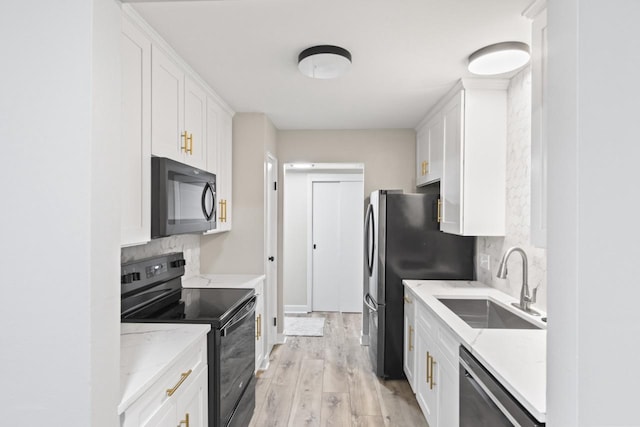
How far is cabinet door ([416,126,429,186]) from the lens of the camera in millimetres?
3412

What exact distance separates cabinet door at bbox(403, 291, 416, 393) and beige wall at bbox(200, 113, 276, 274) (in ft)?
4.43

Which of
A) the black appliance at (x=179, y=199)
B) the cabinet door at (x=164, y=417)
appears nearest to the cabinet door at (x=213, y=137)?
the black appliance at (x=179, y=199)

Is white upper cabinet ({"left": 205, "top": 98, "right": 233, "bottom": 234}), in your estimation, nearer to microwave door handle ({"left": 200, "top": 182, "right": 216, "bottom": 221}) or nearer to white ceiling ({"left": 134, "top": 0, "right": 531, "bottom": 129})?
white ceiling ({"left": 134, "top": 0, "right": 531, "bottom": 129})

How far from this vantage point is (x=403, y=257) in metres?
3.07

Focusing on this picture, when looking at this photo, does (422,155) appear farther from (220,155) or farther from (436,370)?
(436,370)

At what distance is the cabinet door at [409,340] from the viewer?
2.77m

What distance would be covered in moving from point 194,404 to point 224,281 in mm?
1361

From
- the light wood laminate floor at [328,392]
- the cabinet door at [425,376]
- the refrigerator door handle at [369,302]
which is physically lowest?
the light wood laminate floor at [328,392]

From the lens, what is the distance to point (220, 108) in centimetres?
Result: 295

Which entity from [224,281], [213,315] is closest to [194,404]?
[213,315]

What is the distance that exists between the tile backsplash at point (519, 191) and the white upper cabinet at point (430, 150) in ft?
2.04

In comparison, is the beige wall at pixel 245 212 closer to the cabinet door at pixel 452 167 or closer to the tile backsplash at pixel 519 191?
the cabinet door at pixel 452 167

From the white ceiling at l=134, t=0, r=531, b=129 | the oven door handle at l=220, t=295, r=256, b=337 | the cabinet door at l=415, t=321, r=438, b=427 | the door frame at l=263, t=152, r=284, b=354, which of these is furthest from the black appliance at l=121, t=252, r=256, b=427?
the white ceiling at l=134, t=0, r=531, b=129

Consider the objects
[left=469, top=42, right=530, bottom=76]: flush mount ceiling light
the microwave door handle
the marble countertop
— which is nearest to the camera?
the marble countertop
